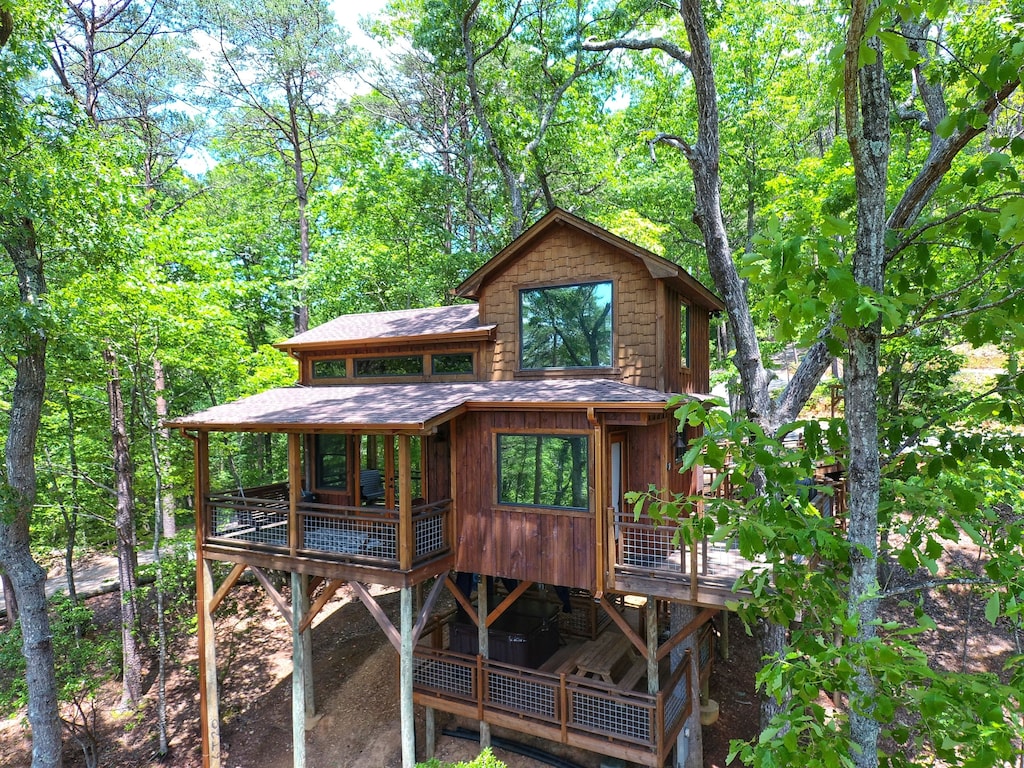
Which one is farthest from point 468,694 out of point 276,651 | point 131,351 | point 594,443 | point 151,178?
point 151,178

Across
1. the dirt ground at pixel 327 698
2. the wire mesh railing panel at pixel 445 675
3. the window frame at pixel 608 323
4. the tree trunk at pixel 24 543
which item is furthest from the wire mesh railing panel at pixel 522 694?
the tree trunk at pixel 24 543

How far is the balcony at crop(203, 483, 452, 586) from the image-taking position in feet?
26.8

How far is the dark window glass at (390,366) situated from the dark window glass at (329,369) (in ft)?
1.38

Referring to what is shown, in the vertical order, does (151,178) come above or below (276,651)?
above

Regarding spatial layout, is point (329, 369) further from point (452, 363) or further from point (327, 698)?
point (327, 698)

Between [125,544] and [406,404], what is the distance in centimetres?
806

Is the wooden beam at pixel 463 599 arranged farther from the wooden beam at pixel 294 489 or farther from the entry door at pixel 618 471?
the entry door at pixel 618 471

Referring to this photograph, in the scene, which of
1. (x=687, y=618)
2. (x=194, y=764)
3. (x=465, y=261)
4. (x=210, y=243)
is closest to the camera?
(x=687, y=618)

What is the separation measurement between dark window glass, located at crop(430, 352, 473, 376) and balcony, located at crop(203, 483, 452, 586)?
2.52 metres

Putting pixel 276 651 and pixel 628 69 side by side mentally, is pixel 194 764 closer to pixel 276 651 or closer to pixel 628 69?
pixel 276 651

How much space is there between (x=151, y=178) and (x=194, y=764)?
16.1 meters

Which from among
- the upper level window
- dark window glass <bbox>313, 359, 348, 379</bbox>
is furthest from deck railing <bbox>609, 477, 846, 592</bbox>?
dark window glass <bbox>313, 359, 348, 379</bbox>

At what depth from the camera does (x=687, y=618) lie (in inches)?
332

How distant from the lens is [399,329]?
10.7m
